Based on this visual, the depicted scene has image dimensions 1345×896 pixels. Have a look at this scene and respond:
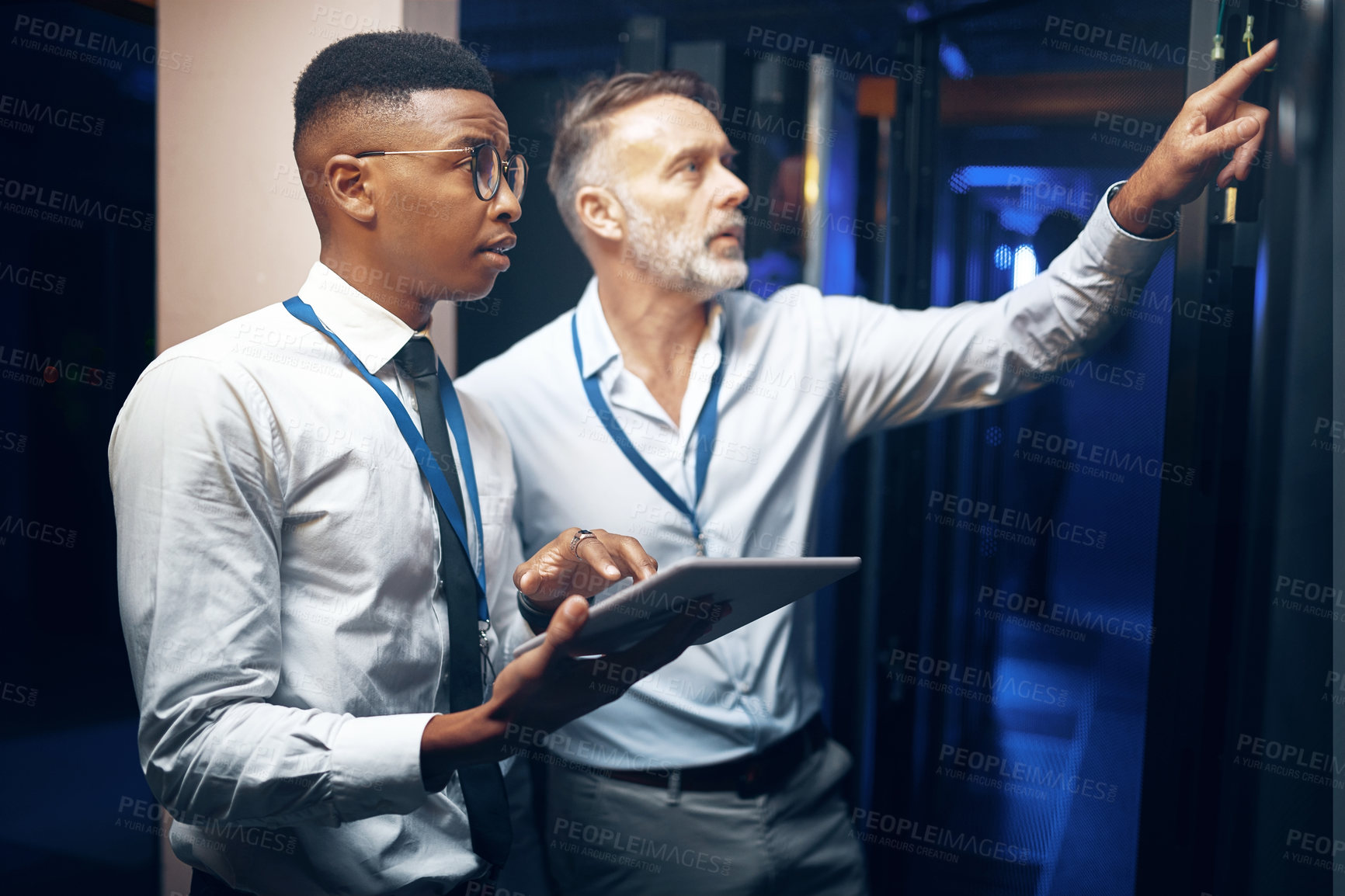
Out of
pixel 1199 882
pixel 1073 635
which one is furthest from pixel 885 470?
pixel 1199 882

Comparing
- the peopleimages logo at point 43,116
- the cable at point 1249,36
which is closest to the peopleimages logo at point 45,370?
the peopleimages logo at point 43,116

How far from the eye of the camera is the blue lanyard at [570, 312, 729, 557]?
6.16ft

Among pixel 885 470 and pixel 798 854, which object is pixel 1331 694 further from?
pixel 885 470

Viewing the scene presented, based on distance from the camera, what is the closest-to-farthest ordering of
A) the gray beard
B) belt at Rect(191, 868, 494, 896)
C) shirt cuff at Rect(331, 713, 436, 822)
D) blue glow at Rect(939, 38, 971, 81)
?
shirt cuff at Rect(331, 713, 436, 822)
belt at Rect(191, 868, 494, 896)
the gray beard
blue glow at Rect(939, 38, 971, 81)

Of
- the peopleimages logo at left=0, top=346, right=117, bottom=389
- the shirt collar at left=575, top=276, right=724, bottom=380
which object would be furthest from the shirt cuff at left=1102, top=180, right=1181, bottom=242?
the peopleimages logo at left=0, top=346, right=117, bottom=389

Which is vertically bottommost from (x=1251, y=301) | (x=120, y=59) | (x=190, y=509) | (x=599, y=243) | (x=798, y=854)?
(x=798, y=854)

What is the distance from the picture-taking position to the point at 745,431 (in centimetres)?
196

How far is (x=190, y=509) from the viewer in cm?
127

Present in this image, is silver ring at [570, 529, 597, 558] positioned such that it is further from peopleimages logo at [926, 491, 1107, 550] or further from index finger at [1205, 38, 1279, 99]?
index finger at [1205, 38, 1279, 99]

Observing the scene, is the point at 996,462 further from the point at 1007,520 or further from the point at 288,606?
the point at 288,606

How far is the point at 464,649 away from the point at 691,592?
1.52 ft

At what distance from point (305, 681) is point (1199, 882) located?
5.22ft

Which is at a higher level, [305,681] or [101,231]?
[101,231]

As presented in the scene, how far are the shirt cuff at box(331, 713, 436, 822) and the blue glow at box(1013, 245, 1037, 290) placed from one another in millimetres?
1660
